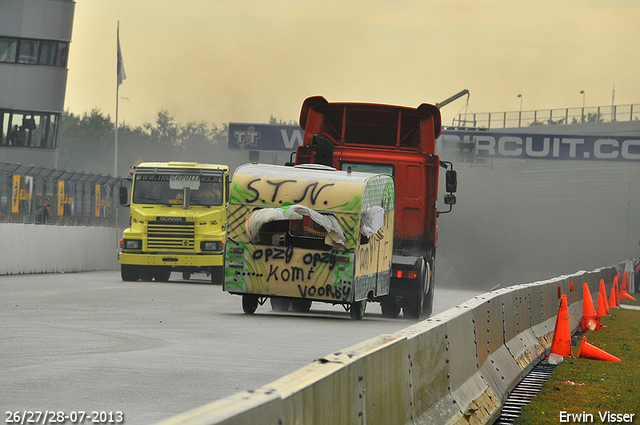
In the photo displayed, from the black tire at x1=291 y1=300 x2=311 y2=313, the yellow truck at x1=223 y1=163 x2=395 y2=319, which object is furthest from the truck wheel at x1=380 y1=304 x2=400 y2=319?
the yellow truck at x1=223 y1=163 x2=395 y2=319

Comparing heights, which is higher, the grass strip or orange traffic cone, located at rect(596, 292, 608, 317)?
orange traffic cone, located at rect(596, 292, 608, 317)

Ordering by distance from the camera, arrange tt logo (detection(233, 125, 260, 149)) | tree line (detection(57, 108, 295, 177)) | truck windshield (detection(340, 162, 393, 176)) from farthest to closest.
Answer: tree line (detection(57, 108, 295, 177)) → tt logo (detection(233, 125, 260, 149)) → truck windshield (detection(340, 162, 393, 176))

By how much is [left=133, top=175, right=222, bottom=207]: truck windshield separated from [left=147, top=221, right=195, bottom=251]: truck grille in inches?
24.8

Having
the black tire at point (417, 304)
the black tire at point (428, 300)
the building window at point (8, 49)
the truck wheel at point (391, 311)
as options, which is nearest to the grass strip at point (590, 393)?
the black tire at point (417, 304)

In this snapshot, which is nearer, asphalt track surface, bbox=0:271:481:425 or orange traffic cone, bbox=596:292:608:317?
asphalt track surface, bbox=0:271:481:425

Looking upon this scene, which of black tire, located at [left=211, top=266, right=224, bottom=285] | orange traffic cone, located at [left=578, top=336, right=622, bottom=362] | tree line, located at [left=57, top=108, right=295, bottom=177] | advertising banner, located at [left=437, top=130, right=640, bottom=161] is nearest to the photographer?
orange traffic cone, located at [left=578, top=336, right=622, bottom=362]

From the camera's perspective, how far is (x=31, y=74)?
188 ft

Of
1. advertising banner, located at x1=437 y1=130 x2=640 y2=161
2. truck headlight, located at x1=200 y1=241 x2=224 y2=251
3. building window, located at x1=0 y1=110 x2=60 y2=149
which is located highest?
advertising banner, located at x1=437 y1=130 x2=640 y2=161

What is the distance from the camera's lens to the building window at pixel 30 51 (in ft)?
186

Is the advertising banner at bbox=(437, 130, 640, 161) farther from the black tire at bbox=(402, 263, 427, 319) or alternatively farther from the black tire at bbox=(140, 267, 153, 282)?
the black tire at bbox=(402, 263, 427, 319)

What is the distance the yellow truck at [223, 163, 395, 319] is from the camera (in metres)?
16.9

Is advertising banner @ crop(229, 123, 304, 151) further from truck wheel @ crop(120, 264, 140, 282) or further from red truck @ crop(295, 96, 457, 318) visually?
red truck @ crop(295, 96, 457, 318)

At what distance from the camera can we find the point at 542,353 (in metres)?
13.8

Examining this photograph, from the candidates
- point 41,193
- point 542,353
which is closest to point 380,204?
point 542,353
